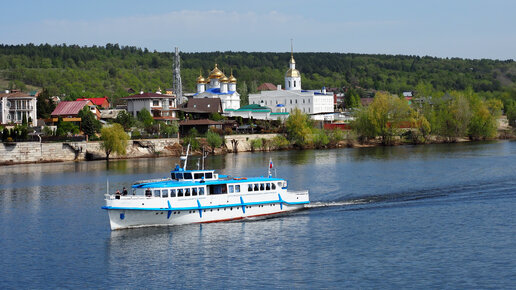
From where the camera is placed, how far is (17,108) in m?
111

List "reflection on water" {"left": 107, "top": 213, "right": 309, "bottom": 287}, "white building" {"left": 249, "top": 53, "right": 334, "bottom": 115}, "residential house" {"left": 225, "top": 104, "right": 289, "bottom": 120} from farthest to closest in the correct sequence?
"white building" {"left": 249, "top": 53, "right": 334, "bottom": 115} < "residential house" {"left": 225, "top": 104, "right": 289, "bottom": 120} < "reflection on water" {"left": 107, "top": 213, "right": 309, "bottom": 287}

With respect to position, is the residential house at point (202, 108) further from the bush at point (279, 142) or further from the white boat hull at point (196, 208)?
the white boat hull at point (196, 208)

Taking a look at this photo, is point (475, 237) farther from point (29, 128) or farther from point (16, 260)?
point (29, 128)

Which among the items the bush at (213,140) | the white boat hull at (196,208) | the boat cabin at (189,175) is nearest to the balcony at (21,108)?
the bush at (213,140)

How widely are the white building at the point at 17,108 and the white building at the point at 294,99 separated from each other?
58.3 meters

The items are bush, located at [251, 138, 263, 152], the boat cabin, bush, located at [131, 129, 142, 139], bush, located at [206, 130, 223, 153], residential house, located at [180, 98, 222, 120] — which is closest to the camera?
the boat cabin

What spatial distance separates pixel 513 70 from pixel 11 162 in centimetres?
6343

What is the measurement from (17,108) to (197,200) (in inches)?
3078

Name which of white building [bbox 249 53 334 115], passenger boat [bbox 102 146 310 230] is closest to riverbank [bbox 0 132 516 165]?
white building [bbox 249 53 334 115]

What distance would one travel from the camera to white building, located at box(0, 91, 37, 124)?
11075 cm

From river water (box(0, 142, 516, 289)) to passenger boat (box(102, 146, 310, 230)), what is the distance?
0.96 meters

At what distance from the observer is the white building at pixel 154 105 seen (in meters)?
119

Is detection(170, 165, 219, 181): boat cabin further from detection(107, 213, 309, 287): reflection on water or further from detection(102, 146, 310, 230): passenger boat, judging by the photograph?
detection(107, 213, 309, 287): reflection on water

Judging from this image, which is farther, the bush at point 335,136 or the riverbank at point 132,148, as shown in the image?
the bush at point 335,136
